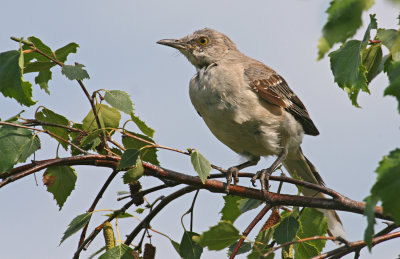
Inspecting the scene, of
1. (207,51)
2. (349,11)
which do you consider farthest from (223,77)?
(349,11)

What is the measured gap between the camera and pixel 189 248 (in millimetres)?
3537

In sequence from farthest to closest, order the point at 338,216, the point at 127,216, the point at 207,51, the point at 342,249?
the point at 207,51
the point at 338,216
the point at 127,216
the point at 342,249

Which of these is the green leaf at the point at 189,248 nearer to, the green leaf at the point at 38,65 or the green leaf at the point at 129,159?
the green leaf at the point at 129,159

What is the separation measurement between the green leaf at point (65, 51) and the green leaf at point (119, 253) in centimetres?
157

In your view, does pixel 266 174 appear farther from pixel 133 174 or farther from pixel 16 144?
pixel 16 144

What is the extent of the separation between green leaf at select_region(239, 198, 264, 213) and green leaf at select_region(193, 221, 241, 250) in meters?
1.13

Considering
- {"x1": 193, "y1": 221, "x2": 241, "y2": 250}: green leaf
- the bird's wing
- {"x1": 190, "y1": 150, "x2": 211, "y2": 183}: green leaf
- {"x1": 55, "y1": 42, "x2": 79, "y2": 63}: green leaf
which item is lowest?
{"x1": 193, "y1": 221, "x2": 241, "y2": 250}: green leaf

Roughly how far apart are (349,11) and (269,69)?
5.33 metres

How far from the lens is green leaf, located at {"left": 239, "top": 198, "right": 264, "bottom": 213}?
409cm

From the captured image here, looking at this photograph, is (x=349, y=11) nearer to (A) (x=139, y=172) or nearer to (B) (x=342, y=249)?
(B) (x=342, y=249)

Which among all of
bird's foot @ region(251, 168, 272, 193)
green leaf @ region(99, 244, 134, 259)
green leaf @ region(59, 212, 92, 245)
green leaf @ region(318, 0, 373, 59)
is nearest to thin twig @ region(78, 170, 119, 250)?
green leaf @ region(59, 212, 92, 245)

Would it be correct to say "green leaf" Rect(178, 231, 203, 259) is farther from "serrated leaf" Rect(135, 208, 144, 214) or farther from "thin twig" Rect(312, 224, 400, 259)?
"thin twig" Rect(312, 224, 400, 259)

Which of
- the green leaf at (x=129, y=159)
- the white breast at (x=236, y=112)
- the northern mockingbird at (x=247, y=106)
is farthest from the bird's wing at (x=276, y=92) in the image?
the green leaf at (x=129, y=159)

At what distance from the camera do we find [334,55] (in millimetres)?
2982
